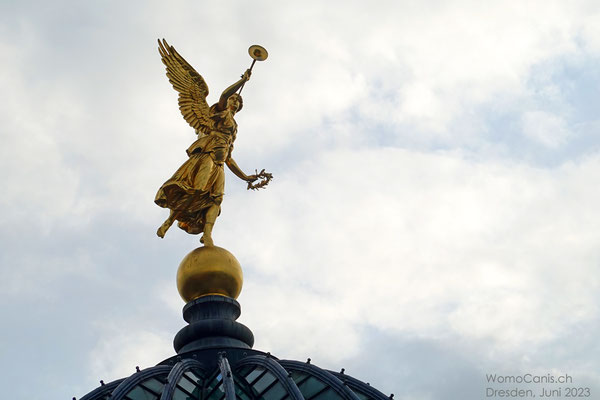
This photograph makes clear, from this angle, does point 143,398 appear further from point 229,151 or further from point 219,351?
point 229,151

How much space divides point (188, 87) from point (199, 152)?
2393 mm

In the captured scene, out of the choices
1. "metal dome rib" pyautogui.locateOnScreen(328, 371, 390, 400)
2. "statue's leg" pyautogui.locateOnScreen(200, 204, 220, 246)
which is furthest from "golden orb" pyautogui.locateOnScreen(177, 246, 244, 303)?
"metal dome rib" pyautogui.locateOnScreen(328, 371, 390, 400)

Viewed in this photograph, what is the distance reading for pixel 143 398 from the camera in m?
31.4

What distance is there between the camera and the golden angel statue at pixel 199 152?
36781 millimetres

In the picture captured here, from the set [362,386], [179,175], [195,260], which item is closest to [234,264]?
[195,260]

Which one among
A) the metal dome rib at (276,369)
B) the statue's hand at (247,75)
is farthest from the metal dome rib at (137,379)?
the statue's hand at (247,75)

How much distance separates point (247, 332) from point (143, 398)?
15.9 ft

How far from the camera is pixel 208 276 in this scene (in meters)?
35.4

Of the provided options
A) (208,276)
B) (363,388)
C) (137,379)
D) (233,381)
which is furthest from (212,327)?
(363,388)

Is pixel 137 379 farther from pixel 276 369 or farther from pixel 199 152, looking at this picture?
pixel 199 152

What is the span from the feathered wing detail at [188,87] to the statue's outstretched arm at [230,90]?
0.51 m

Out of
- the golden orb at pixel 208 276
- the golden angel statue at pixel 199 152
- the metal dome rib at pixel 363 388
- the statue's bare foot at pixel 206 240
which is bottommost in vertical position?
the metal dome rib at pixel 363 388

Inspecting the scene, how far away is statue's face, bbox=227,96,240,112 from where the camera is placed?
38.1 meters

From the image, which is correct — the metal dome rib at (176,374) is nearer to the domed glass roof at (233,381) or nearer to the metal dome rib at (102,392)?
the domed glass roof at (233,381)
